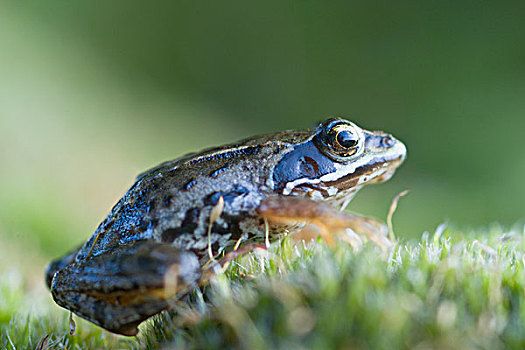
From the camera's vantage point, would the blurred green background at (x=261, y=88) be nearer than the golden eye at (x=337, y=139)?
No

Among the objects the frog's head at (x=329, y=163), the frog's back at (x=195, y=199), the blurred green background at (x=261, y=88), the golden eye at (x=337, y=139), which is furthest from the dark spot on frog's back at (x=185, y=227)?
the blurred green background at (x=261, y=88)

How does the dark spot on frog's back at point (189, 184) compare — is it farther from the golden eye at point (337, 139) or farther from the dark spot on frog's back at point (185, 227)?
the golden eye at point (337, 139)

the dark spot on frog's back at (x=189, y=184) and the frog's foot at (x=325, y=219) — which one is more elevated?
the dark spot on frog's back at (x=189, y=184)

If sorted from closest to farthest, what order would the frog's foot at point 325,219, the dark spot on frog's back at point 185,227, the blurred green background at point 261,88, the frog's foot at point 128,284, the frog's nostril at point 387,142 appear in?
the frog's foot at point 128,284 → the frog's foot at point 325,219 → the dark spot on frog's back at point 185,227 → the frog's nostril at point 387,142 → the blurred green background at point 261,88

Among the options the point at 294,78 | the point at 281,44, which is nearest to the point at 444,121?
the point at 294,78

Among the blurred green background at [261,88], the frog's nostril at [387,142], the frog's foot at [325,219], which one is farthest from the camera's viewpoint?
the blurred green background at [261,88]

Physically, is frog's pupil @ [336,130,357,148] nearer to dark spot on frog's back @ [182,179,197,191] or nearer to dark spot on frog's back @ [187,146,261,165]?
dark spot on frog's back @ [187,146,261,165]

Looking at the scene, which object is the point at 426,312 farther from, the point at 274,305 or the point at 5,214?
the point at 5,214
